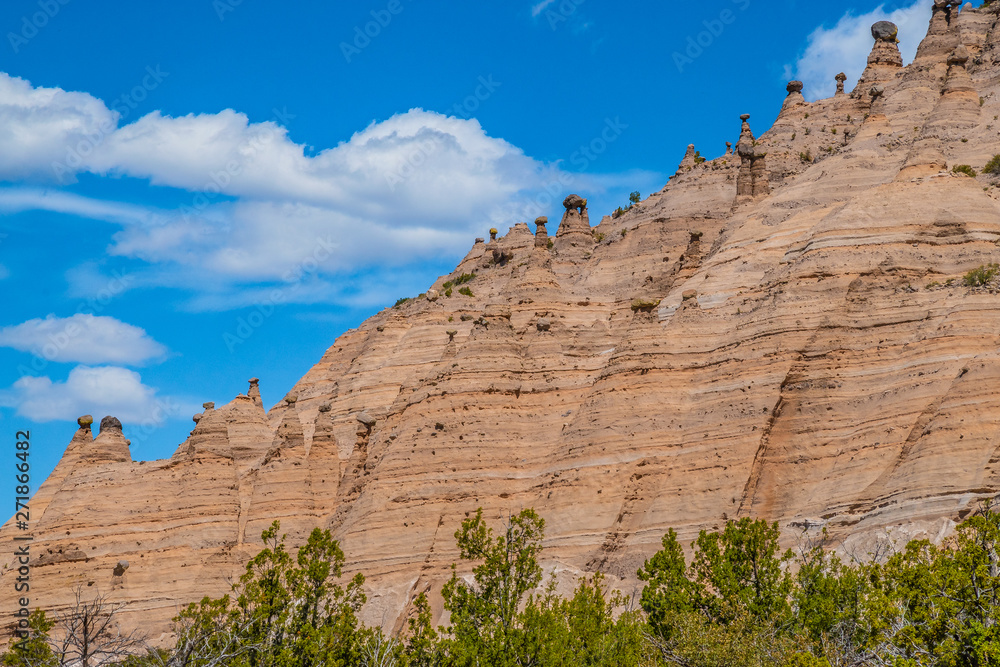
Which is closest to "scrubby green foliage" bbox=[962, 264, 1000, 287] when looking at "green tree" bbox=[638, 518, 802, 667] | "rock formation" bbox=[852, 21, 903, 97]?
"green tree" bbox=[638, 518, 802, 667]

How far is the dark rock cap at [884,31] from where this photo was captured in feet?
275

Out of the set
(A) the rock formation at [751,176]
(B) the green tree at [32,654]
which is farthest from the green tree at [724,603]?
(A) the rock formation at [751,176]

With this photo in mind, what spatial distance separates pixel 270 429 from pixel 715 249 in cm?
3254

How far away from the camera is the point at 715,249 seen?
61000 millimetres

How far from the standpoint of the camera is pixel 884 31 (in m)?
83.8

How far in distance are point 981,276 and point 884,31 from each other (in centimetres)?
4311

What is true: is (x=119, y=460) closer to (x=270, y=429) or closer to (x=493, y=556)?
(x=270, y=429)

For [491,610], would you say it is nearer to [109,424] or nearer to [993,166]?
[993,166]

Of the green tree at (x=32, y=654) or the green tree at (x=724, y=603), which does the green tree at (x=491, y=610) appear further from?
the green tree at (x=32, y=654)

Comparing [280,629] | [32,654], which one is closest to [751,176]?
[280,629]

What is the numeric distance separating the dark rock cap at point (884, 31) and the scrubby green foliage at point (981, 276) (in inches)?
1660

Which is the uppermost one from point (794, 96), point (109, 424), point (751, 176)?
point (794, 96)

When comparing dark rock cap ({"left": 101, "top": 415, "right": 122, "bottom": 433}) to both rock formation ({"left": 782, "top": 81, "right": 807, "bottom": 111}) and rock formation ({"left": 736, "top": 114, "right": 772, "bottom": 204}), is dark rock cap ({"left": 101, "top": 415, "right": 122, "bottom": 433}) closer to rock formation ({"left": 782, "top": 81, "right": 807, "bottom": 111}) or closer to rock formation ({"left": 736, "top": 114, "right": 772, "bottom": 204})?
rock formation ({"left": 736, "top": 114, "right": 772, "bottom": 204})

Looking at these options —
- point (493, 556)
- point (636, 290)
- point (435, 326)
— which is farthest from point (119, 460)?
point (493, 556)
